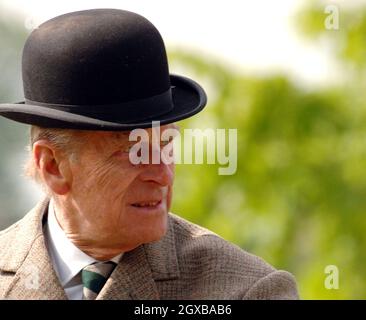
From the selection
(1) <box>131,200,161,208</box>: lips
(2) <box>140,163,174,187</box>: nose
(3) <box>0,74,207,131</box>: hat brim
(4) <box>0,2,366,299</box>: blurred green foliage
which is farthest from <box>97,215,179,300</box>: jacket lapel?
(4) <box>0,2,366,299</box>: blurred green foliage

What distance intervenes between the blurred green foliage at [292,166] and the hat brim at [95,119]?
6442mm

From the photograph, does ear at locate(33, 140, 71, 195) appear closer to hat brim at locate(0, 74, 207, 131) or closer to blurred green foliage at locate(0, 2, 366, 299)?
hat brim at locate(0, 74, 207, 131)

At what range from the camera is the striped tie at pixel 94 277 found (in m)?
4.43

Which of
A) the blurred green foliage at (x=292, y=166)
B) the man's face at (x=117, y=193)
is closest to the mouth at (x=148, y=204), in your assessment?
the man's face at (x=117, y=193)

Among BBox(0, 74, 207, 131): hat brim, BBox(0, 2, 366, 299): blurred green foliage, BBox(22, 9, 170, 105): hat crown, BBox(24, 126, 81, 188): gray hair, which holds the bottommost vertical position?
BBox(0, 2, 366, 299): blurred green foliage

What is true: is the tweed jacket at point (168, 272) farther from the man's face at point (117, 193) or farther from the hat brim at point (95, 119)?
the hat brim at point (95, 119)

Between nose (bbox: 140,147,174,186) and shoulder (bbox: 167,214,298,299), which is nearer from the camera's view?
nose (bbox: 140,147,174,186)

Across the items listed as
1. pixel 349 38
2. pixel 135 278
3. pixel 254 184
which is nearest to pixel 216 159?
pixel 254 184

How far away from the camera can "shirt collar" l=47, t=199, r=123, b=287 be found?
4.45 m

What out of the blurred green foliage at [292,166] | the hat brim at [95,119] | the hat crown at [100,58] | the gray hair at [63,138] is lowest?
the blurred green foliage at [292,166]

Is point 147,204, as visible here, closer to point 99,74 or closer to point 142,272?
point 142,272

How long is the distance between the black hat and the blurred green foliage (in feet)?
22.0

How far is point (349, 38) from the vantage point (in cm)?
1169
